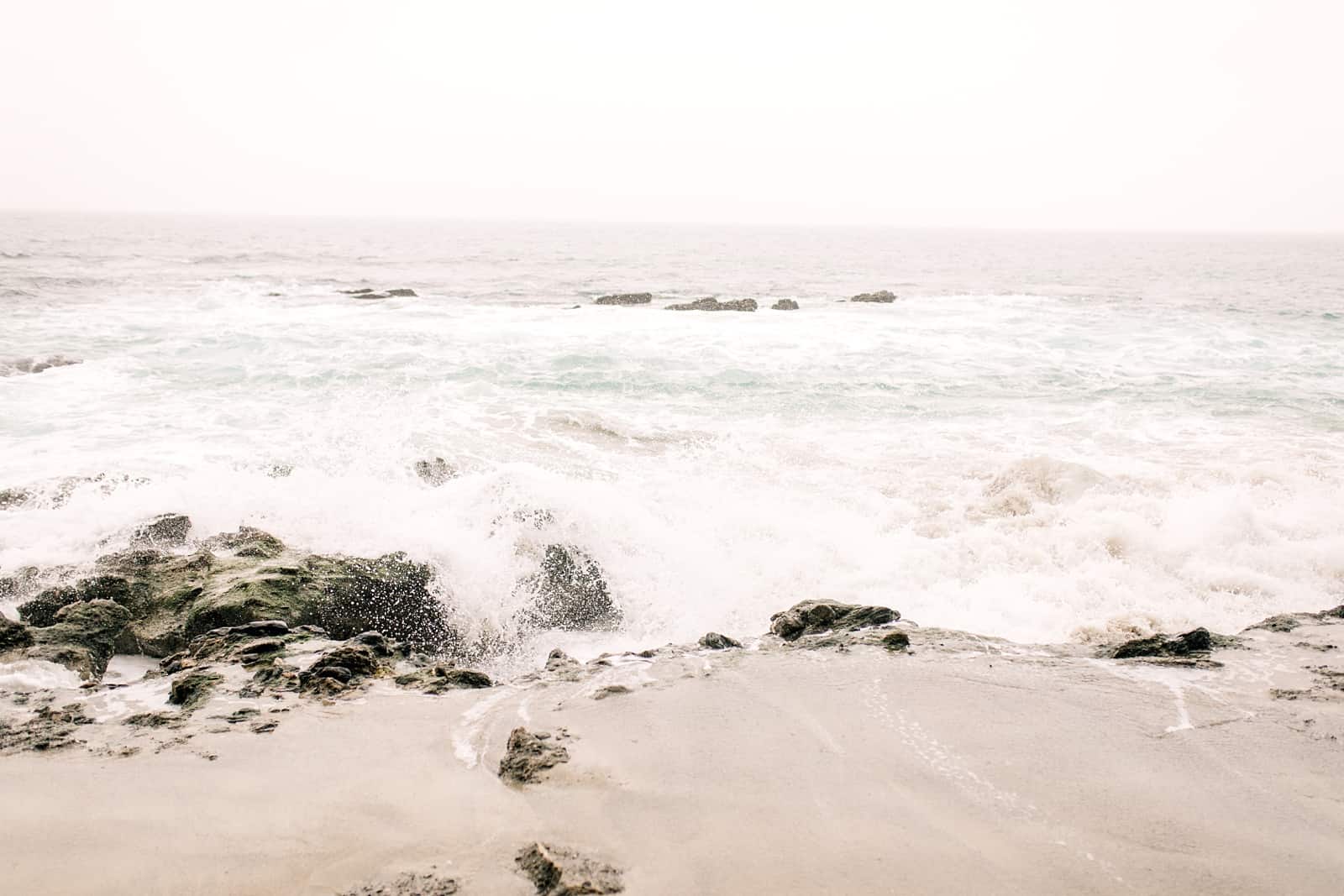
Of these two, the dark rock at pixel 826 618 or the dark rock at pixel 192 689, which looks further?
the dark rock at pixel 826 618

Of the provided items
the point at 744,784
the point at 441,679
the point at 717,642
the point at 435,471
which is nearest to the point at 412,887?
the point at 744,784

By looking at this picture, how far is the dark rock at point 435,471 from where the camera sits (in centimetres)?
856

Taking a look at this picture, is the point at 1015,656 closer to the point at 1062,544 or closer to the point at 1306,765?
the point at 1306,765

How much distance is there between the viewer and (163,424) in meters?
10.5

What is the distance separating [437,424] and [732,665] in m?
7.95

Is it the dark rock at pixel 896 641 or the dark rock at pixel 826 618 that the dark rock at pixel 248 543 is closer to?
the dark rock at pixel 826 618

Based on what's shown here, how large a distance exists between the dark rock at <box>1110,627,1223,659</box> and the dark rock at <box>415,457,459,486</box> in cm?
662

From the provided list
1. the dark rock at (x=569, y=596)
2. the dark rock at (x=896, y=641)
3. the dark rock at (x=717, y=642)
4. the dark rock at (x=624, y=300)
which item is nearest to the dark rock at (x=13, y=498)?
the dark rock at (x=569, y=596)

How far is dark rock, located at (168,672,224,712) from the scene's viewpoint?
406 centimetres

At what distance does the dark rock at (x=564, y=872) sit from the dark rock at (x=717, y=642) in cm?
234

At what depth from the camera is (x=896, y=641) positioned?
15.7ft

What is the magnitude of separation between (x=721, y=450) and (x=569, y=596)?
4.76 m

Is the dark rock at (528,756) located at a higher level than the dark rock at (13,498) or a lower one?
higher

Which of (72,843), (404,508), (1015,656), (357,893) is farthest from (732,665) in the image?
(404,508)
